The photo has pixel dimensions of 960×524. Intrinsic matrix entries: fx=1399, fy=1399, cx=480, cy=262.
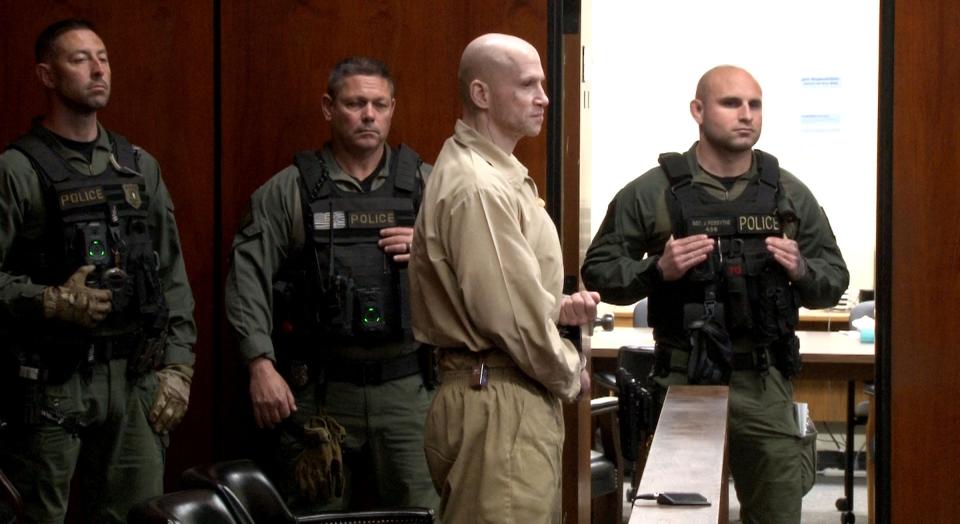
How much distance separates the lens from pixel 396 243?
12.8 ft

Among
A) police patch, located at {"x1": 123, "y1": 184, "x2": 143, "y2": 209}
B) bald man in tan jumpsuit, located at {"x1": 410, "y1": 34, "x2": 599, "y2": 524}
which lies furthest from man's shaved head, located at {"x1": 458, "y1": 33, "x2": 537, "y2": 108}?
police patch, located at {"x1": 123, "y1": 184, "x2": 143, "y2": 209}

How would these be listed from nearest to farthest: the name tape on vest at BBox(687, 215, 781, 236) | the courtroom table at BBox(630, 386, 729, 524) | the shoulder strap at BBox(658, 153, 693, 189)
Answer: the courtroom table at BBox(630, 386, 729, 524), the name tape on vest at BBox(687, 215, 781, 236), the shoulder strap at BBox(658, 153, 693, 189)

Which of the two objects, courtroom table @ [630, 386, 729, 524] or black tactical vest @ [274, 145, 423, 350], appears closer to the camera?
courtroom table @ [630, 386, 729, 524]

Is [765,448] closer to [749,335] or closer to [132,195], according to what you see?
[749,335]

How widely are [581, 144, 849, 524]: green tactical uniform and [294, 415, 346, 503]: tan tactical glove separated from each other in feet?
3.39

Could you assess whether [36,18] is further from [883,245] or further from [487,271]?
[883,245]

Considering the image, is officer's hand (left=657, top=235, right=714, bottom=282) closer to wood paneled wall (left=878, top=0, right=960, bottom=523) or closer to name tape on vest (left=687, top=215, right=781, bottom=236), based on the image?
name tape on vest (left=687, top=215, right=781, bottom=236)

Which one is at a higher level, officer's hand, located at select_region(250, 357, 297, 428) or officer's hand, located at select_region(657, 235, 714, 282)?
officer's hand, located at select_region(657, 235, 714, 282)

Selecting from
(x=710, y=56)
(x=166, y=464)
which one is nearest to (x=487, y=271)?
(x=166, y=464)

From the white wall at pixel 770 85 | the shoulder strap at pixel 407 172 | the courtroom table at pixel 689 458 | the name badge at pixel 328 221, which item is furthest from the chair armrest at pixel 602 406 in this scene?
the white wall at pixel 770 85

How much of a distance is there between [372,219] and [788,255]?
1291mm

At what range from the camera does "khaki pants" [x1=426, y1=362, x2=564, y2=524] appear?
2.94 metres

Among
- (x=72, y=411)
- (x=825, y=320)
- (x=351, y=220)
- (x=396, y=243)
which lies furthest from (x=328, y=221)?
(x=825, y=320)

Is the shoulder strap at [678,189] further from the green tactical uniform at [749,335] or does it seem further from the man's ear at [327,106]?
the man's ear at [327,106]
